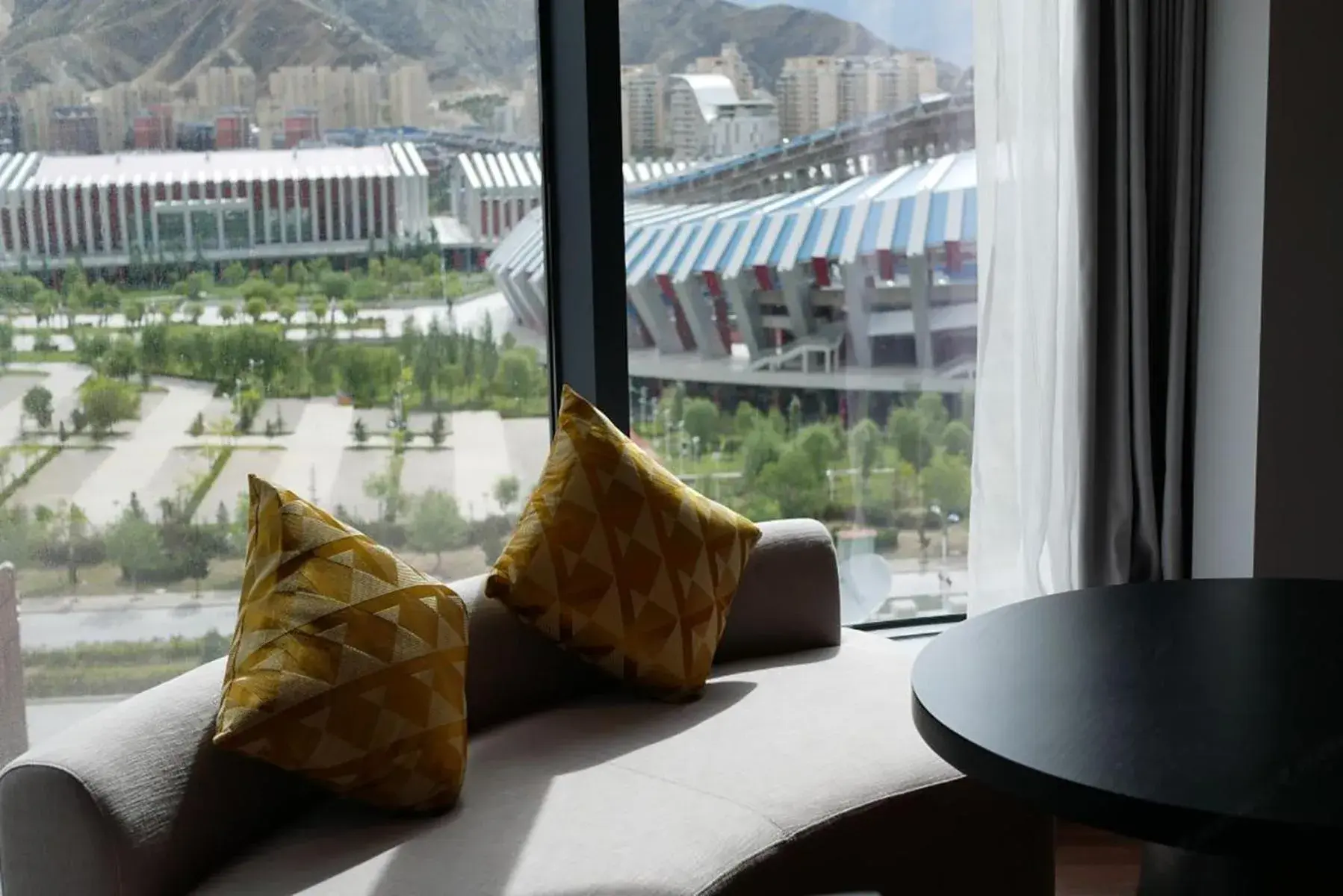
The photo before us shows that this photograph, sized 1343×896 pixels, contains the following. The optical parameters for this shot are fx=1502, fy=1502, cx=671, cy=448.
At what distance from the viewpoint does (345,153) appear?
319cm

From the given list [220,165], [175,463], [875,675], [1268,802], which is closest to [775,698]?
[875,675]

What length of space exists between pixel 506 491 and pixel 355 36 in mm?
1037

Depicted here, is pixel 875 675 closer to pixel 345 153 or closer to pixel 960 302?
pixel 960 302

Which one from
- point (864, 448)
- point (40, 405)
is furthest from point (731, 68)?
point (40, 405)

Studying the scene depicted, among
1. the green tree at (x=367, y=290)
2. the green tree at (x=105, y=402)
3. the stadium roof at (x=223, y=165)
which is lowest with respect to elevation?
the green tree at (x=105, y=402)

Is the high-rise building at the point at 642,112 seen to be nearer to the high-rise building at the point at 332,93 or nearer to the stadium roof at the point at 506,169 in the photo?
the stadium roof at the point at 506,169

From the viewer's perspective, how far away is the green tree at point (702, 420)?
3.58 m

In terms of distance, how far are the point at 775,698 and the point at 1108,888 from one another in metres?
0.89

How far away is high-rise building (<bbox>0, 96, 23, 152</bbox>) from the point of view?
2865 millimetres

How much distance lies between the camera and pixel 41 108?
2900 mm

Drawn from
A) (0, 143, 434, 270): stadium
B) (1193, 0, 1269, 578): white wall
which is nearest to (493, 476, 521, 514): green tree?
(0, 143, 434, 270): stadium

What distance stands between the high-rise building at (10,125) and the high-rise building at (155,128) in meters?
0.21

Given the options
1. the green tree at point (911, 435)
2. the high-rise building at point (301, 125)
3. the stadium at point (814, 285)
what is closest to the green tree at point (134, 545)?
the high-rise building at point (301, 125)

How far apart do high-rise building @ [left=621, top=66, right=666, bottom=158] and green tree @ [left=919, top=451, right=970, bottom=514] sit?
1.06 meters
